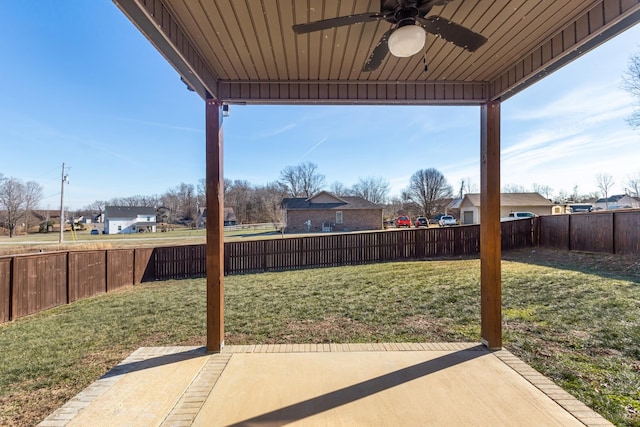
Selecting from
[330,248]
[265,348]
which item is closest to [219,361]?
[265,348]

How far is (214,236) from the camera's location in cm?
329

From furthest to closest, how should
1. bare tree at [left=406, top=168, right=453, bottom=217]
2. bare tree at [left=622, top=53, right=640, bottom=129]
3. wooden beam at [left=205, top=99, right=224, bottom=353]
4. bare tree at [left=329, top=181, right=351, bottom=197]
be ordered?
bare tree at [left=329, top=181, right=351, bottom=197] → bare tree at [left=406, top=168, right=453, bottom=217] → bare tree at [left=622, top=53, right=640, bottom=129] → wooden beam at [left=205, top=99, right=224, bottom=353]

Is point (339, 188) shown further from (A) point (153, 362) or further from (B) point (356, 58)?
(A) point (153, 362)

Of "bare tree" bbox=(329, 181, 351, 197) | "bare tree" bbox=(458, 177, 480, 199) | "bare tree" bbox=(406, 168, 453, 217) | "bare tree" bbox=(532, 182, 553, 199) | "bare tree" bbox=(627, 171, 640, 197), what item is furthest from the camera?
"bare tree" bbox=(329, 181, 351, 197)

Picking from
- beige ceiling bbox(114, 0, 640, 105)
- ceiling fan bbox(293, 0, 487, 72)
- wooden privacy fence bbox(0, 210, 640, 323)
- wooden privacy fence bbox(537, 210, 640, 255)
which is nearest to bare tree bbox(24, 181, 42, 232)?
wooden privacy fence bbox(0, 210, 640, 323)

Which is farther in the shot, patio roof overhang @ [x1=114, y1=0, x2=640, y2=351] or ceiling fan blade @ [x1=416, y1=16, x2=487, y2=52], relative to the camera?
patio roof overhang @ [x1=114, y1=0, x2=640, y2=351]

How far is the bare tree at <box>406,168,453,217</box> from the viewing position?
34.8 metres

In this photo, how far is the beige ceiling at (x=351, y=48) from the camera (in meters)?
2.12

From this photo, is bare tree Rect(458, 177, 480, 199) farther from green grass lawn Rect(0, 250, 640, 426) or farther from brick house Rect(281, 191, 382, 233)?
green grass lawn Rect(0, 250, 640, 426)

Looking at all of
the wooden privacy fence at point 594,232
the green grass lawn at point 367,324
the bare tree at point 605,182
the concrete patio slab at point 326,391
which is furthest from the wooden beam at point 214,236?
the bare tree at point 605,182

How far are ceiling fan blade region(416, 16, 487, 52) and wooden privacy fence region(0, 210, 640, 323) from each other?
7.93 meters

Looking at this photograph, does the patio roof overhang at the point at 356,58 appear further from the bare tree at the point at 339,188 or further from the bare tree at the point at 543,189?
the bare tree at the point at 543,189

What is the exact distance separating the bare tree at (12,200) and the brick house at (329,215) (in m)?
35.9

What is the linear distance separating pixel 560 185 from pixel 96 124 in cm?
5624
